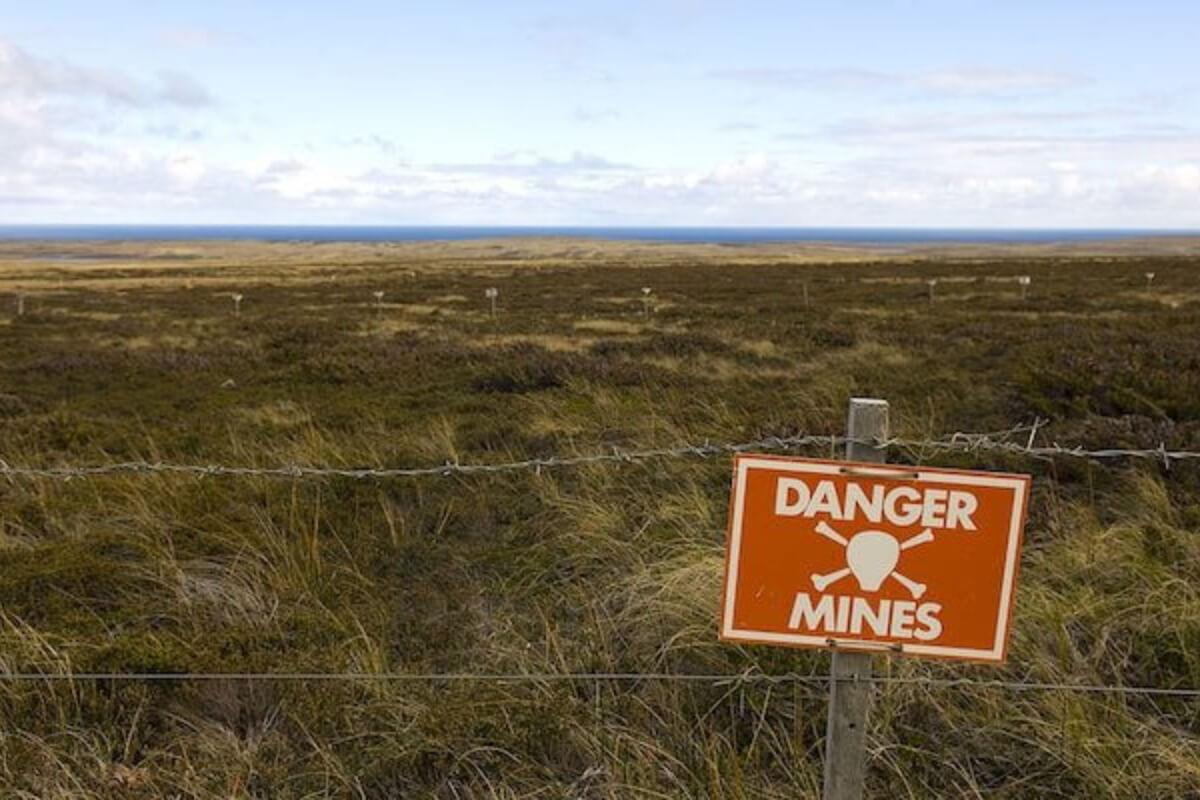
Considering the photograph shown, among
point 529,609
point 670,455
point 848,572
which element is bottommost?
point 529,609

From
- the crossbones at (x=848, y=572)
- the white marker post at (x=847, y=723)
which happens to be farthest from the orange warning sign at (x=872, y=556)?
the white marker post at (x=847, y=723)

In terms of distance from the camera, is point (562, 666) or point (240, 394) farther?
point (240, 394)

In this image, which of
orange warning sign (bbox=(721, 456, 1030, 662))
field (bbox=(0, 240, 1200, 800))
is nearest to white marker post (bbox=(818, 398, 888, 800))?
orange warning sign (bbox=(721, 456, 1030, 662))

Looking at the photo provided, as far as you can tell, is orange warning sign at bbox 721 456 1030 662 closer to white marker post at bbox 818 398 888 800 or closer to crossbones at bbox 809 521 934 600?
crossbones at bbox 809 521 934 600

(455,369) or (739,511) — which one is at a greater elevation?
(739,511)

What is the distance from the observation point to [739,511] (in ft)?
6.75

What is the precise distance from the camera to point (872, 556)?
2.07m

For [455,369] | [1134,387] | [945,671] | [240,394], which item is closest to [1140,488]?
[945,671]

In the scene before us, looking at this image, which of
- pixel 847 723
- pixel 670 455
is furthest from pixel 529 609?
pixel 847 723

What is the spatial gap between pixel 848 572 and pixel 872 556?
0.21 feet

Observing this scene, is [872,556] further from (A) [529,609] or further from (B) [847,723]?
(A) [529,609]

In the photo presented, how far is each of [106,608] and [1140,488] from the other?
5.67 meters

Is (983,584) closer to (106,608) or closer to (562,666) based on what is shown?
(562,666)

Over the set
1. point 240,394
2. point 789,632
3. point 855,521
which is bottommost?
point 240,394
